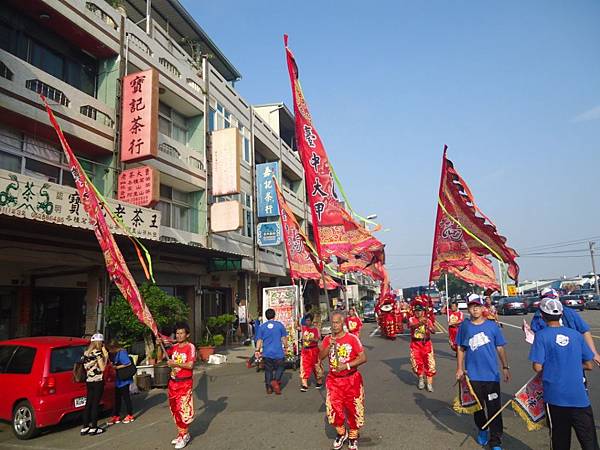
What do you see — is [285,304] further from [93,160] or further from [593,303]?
[593,303]

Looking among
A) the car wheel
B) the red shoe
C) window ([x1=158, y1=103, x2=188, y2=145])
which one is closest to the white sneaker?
the car wheel

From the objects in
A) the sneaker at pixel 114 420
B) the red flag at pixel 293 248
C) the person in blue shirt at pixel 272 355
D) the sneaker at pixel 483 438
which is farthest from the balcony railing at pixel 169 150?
the sneaker at pixel 483 438

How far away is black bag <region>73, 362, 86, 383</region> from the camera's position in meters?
6.46

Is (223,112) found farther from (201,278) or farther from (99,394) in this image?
(99,394)

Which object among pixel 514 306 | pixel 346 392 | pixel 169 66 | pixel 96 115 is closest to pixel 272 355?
pixel 346 392

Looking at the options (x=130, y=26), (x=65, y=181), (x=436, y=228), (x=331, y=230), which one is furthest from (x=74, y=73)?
(x=436, y=228)

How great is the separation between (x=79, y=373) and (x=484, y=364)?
5.71 meters

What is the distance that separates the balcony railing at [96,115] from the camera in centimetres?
1242

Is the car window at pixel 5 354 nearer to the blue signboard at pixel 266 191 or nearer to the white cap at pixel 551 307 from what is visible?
the white cap at pixel 551 307

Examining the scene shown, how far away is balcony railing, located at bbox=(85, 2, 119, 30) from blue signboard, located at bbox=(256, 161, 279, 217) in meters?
9.80

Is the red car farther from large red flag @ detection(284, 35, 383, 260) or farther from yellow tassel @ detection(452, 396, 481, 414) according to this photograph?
yellow tassel @ detection(452, 396, 481, 414)

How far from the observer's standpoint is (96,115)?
42.1 feet

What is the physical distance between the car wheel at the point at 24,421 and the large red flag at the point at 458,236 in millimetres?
7684

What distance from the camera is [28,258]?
10.3m
